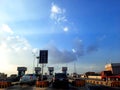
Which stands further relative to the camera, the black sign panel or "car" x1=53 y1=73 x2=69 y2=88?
the black sign panel

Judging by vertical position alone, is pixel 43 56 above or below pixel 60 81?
above

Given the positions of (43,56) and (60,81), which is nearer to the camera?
(60,81)

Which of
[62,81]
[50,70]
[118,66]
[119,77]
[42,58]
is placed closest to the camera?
[62,81]

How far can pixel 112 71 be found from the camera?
191 ft

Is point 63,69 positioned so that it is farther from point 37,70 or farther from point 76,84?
point 76,84

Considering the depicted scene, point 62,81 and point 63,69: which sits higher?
point 63,69

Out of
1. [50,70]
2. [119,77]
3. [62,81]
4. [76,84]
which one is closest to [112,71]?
[119,77]

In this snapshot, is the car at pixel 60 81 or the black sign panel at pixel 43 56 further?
the black sign panel at pixel 43 56

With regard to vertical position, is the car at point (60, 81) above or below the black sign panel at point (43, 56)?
below

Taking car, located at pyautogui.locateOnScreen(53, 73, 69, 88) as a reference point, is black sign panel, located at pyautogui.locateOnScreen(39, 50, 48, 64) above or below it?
above

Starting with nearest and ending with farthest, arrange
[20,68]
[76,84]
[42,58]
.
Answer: [76,84] < [42,58] < [20,68]

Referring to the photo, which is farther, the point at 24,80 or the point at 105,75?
the point at 105,75

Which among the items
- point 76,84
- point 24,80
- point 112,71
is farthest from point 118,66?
point 24,80

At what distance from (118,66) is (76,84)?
87.8 ft
